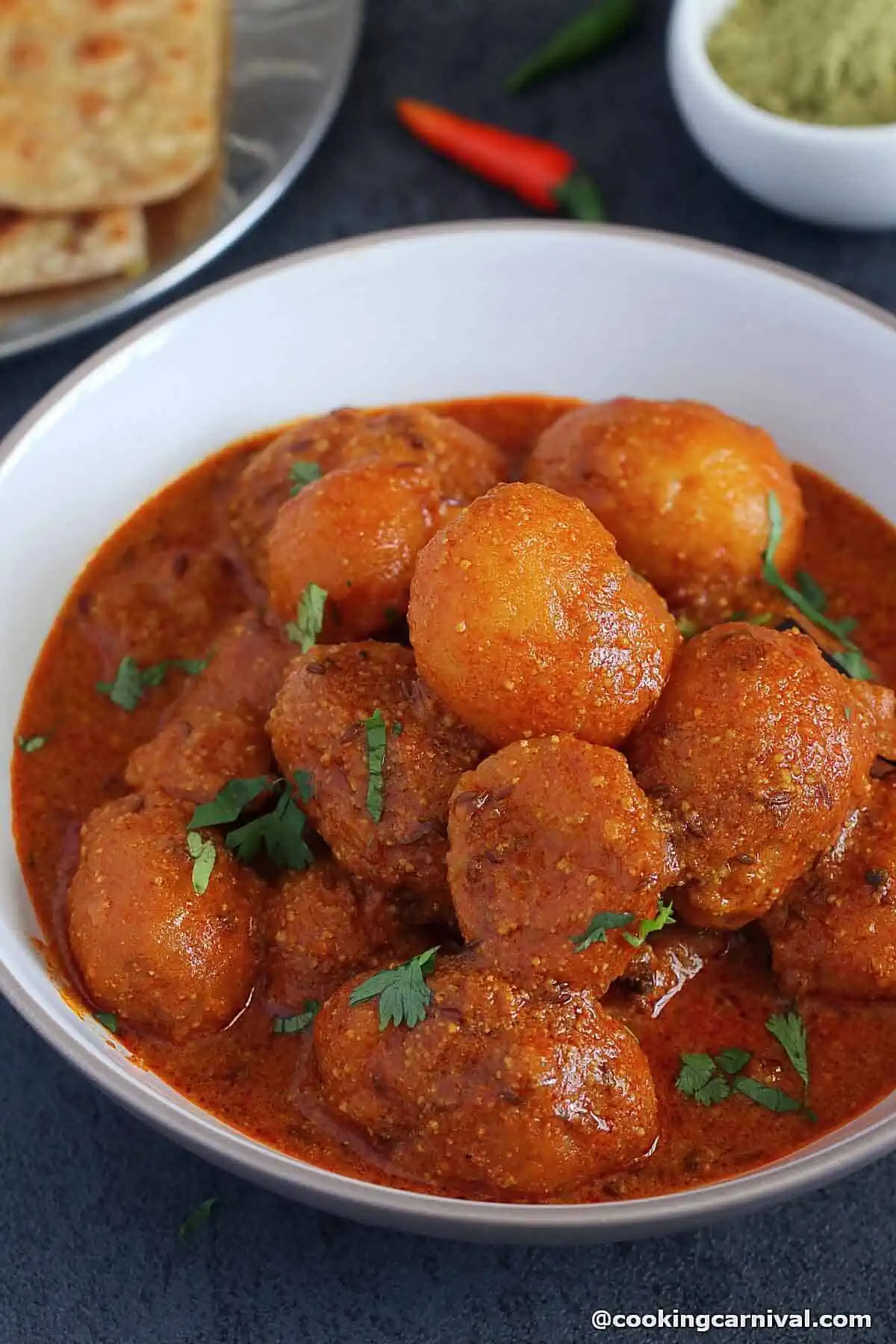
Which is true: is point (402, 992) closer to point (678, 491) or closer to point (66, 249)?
point (678, 491)

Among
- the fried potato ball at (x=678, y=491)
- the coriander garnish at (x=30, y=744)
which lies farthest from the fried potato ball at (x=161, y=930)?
the fried potato ball at (x=678, y=491)

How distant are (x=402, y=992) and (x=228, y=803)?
0.56 metres

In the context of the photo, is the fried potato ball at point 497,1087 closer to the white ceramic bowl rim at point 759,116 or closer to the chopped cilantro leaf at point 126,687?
the chopped cilantro leaf at point 126,687

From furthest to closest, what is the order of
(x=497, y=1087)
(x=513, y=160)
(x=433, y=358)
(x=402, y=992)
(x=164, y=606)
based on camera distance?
1. (x=513, y=160)
2. (x=433, y=358)
3. (x=164, y=606)
4. (x=402, y=992)
5. (x=497, y=1087)

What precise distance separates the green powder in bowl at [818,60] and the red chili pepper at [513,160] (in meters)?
0.54

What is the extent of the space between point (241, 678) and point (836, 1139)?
4.74ft

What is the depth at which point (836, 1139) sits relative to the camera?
2529 millimetres

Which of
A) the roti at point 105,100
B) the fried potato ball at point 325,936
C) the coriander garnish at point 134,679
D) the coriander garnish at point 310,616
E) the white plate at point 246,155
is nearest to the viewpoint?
the fried potato ball at point 325,936

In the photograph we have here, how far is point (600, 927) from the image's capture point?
241cm

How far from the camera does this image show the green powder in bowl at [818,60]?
4.19 meters

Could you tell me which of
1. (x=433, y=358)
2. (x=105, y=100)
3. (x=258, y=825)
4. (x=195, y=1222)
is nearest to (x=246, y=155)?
(x=105, y=100)

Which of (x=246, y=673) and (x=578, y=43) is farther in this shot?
(x=578, y=43)

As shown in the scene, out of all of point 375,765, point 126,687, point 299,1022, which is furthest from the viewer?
point 126,687

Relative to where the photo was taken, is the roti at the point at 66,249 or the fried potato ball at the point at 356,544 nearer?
the fried potato ball at the point at 356,544
